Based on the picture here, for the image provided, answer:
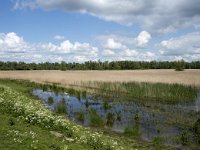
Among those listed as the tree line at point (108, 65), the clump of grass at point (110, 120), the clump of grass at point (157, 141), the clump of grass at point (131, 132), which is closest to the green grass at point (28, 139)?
the clump of grass at point (157, 141)

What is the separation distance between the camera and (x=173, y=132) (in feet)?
66.6

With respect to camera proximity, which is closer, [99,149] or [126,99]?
[99,149]

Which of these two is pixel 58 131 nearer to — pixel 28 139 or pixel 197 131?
pixel 28 139

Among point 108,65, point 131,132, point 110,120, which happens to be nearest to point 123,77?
point 110,120

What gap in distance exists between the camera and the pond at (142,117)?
19950mm

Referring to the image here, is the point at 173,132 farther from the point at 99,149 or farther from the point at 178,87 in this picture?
the point at 178,87

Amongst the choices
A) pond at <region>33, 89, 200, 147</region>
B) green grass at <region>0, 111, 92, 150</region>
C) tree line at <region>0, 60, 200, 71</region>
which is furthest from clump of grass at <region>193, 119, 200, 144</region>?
tree line at <region>0, 60, 200, 71</region>

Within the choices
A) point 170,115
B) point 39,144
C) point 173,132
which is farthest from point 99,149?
point 170,115

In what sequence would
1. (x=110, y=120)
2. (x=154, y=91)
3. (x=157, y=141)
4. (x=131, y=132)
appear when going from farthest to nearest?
(x=154, y=91) → (x=110, y=120) → (x=131, y=132) → (x=157, y=141)

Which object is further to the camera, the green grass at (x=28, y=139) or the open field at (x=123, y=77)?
the open field at (x=123, y=77)

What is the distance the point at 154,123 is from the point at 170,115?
357 centimetres

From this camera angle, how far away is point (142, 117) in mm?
24953

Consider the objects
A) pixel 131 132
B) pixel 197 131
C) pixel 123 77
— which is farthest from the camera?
pixel 123 77

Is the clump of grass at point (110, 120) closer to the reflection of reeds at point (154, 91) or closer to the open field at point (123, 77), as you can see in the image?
the reflection of reeds at point (154, 91)
